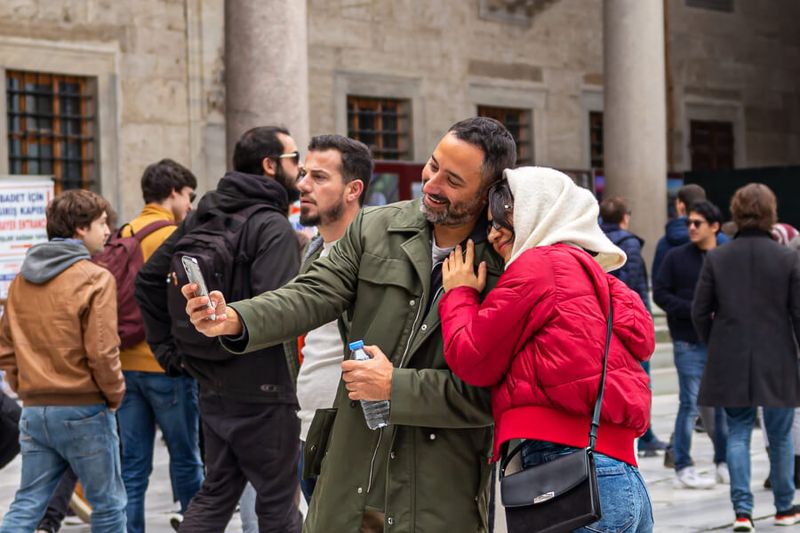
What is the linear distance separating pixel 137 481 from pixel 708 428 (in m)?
3.78

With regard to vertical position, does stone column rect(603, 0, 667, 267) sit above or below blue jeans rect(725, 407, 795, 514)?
above

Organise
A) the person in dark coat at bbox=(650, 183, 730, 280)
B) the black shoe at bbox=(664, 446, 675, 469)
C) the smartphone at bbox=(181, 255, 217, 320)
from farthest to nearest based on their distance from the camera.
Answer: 1. the person in dark coat at bbox=(650, 183, 730, 280)
2. the black shoe at bbox=(664, 446, 675, 469)
3. the smartphone at bbox=(181, 255, 217, 320)

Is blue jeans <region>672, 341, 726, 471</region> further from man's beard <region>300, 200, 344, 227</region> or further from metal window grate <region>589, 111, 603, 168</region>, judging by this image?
metal window grate <region>589, 111, 603, 168</region>

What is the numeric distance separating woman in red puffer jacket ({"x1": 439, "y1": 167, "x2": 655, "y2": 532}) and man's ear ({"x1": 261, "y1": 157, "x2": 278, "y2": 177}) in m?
2.15

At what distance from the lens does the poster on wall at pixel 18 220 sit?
350 inches

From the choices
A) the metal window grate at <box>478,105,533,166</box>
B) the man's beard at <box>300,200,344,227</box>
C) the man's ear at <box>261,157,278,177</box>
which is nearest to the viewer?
the man's beard at <box>300,200,344,227</box>

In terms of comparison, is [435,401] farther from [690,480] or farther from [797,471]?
[797,471]

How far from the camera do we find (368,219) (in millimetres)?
3693

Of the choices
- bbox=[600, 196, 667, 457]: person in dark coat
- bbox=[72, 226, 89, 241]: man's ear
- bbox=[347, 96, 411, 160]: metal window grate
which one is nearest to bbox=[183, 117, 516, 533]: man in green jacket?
bbox=[72, 226, 89, 241]: man's ear

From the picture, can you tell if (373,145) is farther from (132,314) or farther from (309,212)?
(309,212)

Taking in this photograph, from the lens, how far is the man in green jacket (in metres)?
3.36

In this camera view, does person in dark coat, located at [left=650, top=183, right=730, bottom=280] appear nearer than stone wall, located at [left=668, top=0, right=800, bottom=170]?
Yes

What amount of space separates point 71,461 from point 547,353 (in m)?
2.85

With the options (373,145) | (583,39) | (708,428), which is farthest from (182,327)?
(583,39)
